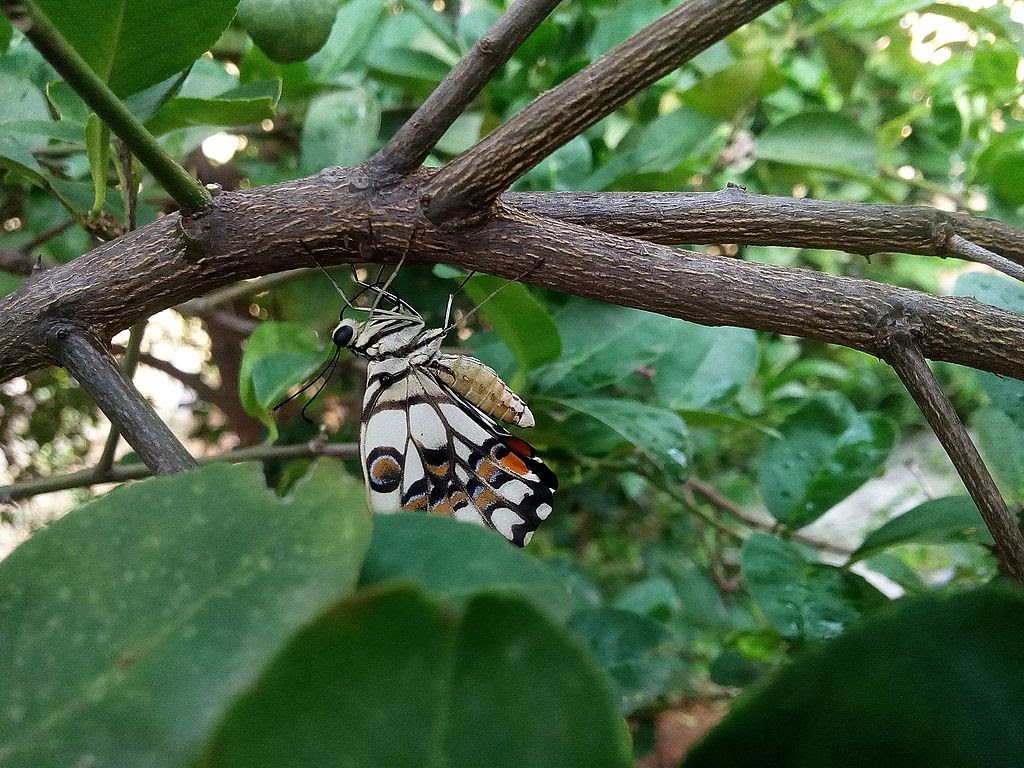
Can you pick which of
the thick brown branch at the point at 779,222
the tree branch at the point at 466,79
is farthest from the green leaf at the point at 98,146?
the thick brown branch at the point at 779,222

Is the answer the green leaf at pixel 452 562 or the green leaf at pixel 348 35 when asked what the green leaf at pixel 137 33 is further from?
the green leaf at pixel 348 35

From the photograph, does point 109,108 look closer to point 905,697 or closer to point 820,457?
point 905,697

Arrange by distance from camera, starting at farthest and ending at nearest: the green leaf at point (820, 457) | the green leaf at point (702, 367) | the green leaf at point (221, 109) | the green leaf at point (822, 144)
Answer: the green leaf at point (822, 144) → the green leaf at point (702, 367) → the green leaf at point (820, 457) → the green leaf at point (221, 109)

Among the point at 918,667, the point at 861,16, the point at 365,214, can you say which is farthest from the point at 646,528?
the point at 918,667

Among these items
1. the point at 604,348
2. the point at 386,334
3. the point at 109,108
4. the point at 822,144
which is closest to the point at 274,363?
the point at 386,334

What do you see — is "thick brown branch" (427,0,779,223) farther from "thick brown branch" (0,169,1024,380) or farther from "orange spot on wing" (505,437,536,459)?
"orange spot on wing" (505,437,536,459)

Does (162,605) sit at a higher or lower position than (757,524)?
higher
